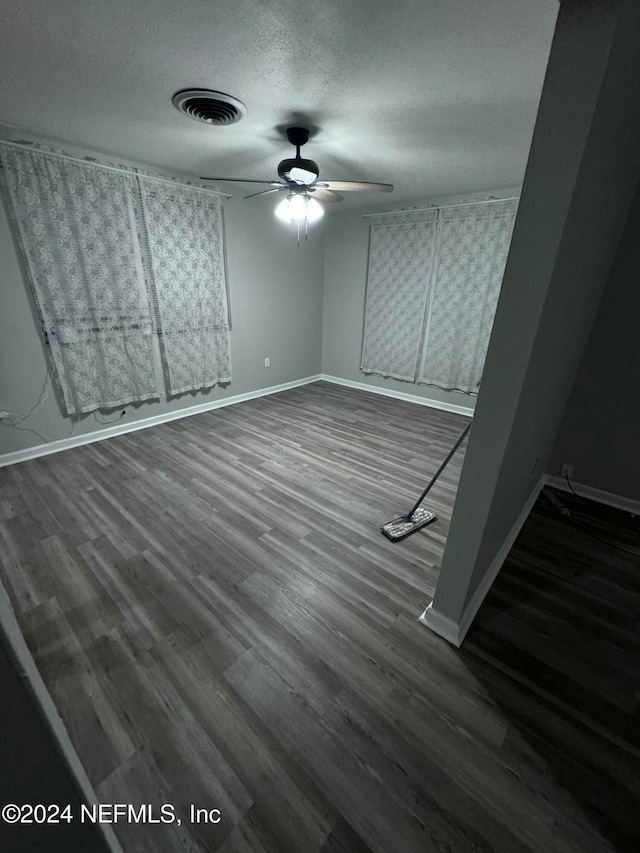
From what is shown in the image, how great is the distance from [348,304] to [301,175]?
274cm

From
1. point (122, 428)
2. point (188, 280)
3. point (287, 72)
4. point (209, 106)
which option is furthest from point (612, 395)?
point (122, 428)

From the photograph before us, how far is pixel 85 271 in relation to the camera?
9.16ft

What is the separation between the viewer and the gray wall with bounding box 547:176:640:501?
215cm

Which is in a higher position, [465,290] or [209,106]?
[209,106]

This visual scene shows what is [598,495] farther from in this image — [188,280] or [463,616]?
[188,280]

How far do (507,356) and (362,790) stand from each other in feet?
4.59

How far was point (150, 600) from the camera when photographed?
164 centimetres

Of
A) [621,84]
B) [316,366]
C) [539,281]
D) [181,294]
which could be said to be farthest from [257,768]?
[316,366]

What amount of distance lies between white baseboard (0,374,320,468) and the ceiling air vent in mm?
2552

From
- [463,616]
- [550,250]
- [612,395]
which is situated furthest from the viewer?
[612,395]

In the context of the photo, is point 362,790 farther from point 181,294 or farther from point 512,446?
point 181,294

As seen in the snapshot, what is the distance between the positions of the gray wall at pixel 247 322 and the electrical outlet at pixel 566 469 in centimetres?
342

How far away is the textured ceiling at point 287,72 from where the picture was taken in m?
1.28

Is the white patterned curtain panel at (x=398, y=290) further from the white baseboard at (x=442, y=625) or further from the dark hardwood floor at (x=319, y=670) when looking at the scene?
the white baseboard at (x=442, y=625)
